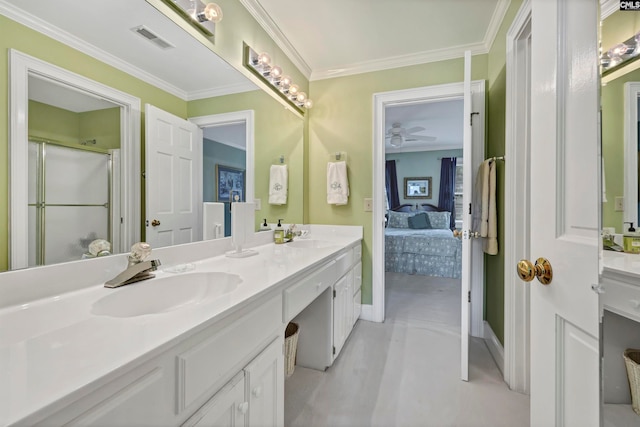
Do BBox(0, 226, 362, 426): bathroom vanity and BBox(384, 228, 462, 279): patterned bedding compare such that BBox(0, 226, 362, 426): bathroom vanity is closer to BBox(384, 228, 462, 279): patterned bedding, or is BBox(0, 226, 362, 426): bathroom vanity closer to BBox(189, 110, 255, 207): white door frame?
BBox(189, 110, 255, 207): white door frame

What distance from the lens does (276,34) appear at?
210cm

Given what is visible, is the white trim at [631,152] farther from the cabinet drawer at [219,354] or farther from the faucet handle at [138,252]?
the faucet handle at [138,252]

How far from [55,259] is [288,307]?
811mm

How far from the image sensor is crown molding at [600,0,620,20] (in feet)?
1.60

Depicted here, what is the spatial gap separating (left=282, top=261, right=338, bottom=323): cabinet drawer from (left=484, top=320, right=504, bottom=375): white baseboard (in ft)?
4.20

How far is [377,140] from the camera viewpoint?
2.55m

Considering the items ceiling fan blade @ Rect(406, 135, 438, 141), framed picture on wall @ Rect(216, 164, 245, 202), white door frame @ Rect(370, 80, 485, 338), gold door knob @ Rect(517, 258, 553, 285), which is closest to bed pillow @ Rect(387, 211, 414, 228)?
ceiling fan blade @ Rect(406, 135, 438, 141)

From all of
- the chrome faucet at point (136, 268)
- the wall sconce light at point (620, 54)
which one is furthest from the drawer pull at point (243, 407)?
the wall sconce light at point (620, 54)

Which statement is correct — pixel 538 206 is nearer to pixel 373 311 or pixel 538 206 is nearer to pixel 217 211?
pixel 217 211

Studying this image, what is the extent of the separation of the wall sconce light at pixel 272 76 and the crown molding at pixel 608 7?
1.78 m

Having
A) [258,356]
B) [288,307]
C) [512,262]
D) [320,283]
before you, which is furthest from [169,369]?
[512,262]

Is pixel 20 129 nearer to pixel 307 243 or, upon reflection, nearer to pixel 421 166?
pixel 307 243

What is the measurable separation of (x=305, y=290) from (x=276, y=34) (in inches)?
76.6

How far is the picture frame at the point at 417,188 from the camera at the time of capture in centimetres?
617
